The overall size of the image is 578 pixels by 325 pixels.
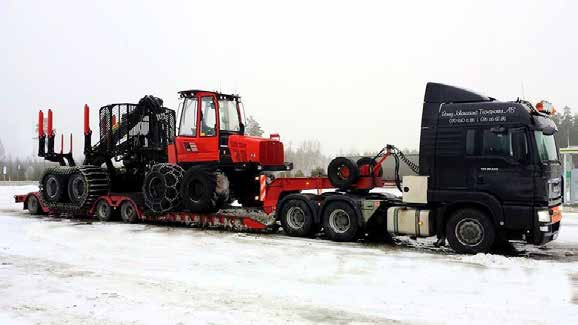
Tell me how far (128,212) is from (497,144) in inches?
420

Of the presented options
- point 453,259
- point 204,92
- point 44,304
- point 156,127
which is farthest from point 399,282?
point 156,127

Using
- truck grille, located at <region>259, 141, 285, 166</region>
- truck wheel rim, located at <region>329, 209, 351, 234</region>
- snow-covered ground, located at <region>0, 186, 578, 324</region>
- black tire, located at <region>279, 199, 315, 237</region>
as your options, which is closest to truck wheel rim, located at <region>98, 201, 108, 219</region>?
snow-covered ground, located at <region>0, 186, 578, 324</region>

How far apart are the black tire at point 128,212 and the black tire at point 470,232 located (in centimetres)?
926

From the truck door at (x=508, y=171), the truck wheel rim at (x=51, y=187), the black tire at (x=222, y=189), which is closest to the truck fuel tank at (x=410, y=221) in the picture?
the truck door at (x=508, y=171)

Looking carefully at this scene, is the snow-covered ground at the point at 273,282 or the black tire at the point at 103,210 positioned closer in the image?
the snow-covered ground at the point at 273,282

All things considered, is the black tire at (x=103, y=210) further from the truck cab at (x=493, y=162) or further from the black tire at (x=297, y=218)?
the truck cab at (x=493, y=162)

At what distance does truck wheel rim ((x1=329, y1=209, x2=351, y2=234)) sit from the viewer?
1213cm

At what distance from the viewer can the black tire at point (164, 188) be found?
585 inches

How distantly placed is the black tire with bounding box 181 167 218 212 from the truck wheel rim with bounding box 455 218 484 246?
637 centimetres

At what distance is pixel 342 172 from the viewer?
12.3 metres

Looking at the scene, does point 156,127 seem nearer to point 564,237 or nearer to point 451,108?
point 451,108

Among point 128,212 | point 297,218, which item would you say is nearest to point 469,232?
point 297,218

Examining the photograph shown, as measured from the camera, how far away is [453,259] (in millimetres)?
9852

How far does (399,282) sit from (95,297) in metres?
4.28
